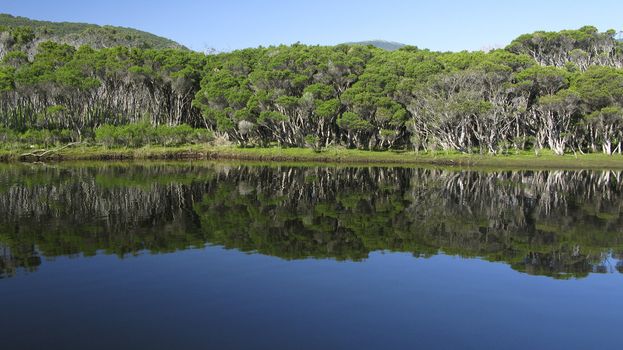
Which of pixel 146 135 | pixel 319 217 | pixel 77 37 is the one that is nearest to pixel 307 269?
pixel 319 217

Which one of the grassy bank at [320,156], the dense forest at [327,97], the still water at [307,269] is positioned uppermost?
the dense forest at [327,97]

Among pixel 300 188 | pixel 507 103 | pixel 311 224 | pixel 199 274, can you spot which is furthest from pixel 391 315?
pixel 507 103

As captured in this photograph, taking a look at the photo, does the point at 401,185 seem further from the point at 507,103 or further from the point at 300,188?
the point at 507,103

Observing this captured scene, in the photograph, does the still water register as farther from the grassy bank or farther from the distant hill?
the distant hill

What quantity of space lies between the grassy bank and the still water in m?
25.8

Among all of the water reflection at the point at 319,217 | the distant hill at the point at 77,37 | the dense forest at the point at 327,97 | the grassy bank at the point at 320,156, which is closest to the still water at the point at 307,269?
the water reflection at the point at 319,217

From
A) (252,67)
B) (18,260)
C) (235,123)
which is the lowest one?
(18,260)

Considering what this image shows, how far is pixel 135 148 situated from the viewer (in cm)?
7744

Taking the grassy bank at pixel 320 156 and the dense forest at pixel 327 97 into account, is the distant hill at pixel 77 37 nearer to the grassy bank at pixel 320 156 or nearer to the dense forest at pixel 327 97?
the dense forest at pixel 327 97

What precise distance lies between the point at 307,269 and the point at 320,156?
5385cm

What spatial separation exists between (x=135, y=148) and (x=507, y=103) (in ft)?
180

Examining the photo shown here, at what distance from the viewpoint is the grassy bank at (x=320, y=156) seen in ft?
217

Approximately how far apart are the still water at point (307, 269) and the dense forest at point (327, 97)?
33.7 meters

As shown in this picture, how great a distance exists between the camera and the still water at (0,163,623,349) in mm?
14414
